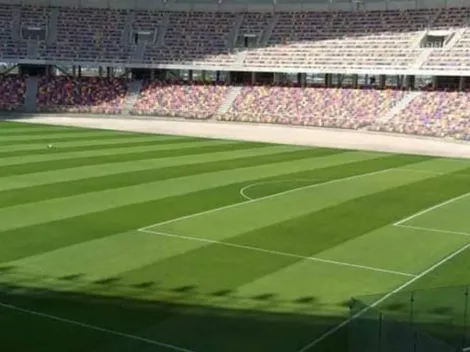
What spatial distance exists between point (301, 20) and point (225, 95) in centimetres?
1082

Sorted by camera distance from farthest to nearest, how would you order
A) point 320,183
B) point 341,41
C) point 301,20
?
point 301,20, point 341,41, point 320,183

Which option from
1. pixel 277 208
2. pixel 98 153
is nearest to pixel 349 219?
pixel 277 208

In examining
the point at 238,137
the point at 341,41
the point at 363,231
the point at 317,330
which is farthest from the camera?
the point at 341,41

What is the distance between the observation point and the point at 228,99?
212 ft

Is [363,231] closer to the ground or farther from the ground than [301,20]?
closer to the ground

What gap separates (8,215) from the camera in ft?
66.2

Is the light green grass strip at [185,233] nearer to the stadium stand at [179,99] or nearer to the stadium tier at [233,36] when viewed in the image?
the stadium tier at [233,36]

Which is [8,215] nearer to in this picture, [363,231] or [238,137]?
[363,231]

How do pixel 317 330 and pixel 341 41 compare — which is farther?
pixel 341 41

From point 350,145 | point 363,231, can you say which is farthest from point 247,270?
point 350,145

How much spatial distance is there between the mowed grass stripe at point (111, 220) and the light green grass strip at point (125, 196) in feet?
0.77

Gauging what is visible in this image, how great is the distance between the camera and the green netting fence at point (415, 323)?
947 centimetres

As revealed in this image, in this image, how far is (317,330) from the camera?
1231cm

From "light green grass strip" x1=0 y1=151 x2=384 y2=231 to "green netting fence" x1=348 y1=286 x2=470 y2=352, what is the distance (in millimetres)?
10848
